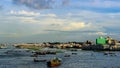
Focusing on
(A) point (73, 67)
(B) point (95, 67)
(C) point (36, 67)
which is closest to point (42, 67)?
(C) point (36, 67)

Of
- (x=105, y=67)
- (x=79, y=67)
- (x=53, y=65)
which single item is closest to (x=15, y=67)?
(x=53, y=65)

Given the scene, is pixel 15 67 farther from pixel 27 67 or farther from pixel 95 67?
pixel 95 67

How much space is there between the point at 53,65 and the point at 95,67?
343 inches

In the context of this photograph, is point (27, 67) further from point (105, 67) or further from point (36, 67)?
point (105, 67)

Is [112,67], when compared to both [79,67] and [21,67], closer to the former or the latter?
[79,67]

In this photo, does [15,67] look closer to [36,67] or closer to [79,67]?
[36,67]

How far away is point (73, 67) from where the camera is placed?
7225 centimetres

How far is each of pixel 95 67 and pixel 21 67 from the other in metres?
15.0

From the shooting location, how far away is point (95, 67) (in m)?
73.5

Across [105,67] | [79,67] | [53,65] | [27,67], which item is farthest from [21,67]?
[105,67]

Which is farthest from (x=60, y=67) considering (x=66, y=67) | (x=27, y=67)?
(x=27, y=67)

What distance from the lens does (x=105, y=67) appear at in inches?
2849

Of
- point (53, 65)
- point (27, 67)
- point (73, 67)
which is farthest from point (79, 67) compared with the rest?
point (27, 67)

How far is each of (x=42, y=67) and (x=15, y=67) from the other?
17.9 ft
